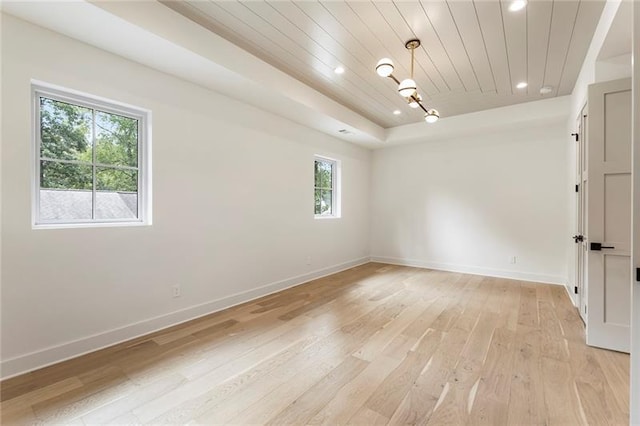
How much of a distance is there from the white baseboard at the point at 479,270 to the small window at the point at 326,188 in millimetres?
1800

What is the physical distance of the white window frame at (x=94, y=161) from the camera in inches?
88.6

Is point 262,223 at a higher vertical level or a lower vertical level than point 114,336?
higher

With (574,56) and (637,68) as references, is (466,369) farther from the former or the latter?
(574,56)

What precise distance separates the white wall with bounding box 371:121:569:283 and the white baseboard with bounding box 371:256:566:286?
0.05 feet

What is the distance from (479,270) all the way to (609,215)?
3069 millimetres

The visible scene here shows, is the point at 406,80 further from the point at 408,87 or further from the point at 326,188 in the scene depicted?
the point at 326,188

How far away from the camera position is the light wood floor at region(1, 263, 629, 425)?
1.76 meters

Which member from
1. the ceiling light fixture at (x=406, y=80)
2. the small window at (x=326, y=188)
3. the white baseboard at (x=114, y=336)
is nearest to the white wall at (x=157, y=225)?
the white baseboard at (x=114, y=336)

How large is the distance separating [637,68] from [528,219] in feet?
13.7

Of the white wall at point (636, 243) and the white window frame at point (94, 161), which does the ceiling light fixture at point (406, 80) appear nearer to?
the white wall at point (636, 243)

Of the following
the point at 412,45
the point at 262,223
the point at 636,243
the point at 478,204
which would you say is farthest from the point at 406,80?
the point at 478,204

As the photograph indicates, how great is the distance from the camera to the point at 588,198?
264 cm

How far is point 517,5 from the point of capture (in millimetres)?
2342

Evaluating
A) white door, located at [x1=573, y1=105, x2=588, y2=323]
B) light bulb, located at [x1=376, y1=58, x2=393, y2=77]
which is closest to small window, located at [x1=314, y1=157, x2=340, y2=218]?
light bulb, located at [x1=376, y1=58, x2=393, y2=77]
